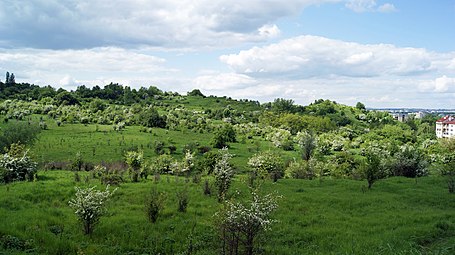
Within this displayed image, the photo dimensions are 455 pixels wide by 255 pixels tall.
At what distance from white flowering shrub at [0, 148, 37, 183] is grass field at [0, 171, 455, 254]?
1579mm

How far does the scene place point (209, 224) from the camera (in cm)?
2033

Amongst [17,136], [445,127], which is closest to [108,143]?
[17,136]

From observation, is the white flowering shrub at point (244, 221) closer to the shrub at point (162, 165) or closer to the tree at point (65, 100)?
the shrub at point (162, 165)

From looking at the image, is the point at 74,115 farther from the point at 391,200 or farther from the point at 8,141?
the point at 391,200

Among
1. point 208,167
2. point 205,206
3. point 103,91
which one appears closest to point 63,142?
point 208,167

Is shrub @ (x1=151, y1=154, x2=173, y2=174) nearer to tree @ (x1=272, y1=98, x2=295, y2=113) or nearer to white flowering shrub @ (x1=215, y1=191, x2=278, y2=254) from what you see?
white flowering shrub @ (x1=215, y1=191, x2=278, y2=254)

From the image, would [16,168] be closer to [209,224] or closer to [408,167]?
[209,224]

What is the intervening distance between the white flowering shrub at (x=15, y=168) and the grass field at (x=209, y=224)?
158 cm

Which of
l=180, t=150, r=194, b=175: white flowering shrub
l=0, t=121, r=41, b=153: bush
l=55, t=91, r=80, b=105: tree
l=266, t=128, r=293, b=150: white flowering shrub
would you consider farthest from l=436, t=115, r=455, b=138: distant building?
l=0, t=121, r=41, b=153: bush

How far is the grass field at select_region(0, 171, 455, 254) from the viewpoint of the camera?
645 inches

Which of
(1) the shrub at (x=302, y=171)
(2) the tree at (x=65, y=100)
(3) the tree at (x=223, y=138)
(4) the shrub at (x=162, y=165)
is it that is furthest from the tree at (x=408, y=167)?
(2) the tree at (x=65, y=100)

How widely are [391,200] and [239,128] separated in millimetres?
81442

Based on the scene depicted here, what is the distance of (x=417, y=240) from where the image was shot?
18234mm

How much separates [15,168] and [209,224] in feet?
63.5
